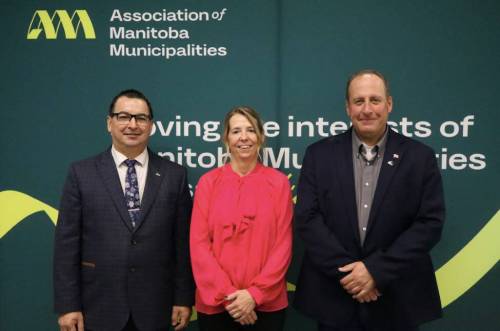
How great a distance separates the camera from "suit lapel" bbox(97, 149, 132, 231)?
1.95 metres

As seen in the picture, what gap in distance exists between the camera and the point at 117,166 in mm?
2053

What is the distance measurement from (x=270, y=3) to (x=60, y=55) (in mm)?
1330

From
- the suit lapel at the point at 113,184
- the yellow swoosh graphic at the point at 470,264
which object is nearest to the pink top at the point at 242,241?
the suit lapel at the point at 113,184

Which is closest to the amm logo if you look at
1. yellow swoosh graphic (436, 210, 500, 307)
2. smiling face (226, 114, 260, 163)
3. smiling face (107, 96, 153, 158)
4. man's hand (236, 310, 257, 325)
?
smiling face (107, 96, 153, 158)

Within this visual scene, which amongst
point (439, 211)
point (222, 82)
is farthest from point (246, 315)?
point (222, 82)

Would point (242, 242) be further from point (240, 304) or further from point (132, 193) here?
point (132, 193)

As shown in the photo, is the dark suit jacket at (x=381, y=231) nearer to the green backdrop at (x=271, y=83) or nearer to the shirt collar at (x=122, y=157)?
the green backdrop at (x=271, y=83)

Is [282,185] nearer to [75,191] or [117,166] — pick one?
[117,166]

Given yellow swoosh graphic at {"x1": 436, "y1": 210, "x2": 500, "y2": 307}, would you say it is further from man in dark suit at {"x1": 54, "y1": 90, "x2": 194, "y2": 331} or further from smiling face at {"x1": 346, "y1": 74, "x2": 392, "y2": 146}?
man in dark suit at {"x1": 54, "y1": 90, "x2": 194, "y2": 331}

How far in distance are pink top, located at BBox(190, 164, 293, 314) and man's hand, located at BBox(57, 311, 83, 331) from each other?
56 centimetres

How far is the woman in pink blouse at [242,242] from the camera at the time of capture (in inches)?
73.6

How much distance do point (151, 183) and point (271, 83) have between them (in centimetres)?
99

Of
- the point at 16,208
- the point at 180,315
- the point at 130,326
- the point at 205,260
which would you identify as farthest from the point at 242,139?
the point at 16,208

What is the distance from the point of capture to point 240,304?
1820 millimetres
